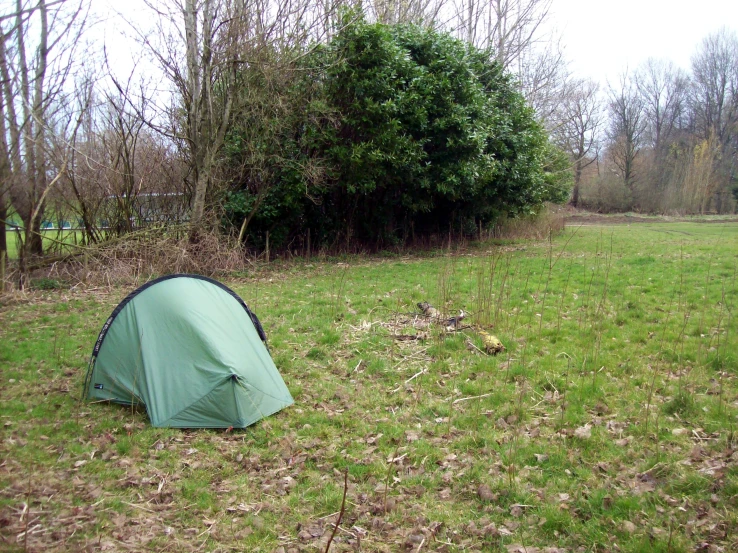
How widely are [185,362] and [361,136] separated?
9.92 m

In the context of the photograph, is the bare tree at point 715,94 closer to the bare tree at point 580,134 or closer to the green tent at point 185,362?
the bare tree at point 580,134

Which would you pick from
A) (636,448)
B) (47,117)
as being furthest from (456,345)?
(47,117)

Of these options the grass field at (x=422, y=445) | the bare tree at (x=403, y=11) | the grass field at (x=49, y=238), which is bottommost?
the grass field at (x=422, y=445)

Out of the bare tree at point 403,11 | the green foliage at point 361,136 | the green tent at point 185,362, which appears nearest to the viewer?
the green tent at point 185,362

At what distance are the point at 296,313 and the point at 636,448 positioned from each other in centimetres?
538

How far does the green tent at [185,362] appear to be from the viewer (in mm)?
4902

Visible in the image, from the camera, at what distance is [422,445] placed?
452 cm

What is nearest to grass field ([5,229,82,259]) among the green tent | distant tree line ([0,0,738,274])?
distant tree line ([0,0,738,274])

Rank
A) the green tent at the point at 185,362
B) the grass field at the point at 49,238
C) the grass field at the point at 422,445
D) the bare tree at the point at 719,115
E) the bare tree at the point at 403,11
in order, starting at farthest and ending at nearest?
the bare tree at the point at 719,115 → the bare tree at the point at 403,11 → the grass field at the point at 49,238 → the green tent at the point at 185,362 → the grass field at the point at 422,445

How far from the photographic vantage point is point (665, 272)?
32.6 ft

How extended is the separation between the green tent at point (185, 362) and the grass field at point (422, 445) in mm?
189

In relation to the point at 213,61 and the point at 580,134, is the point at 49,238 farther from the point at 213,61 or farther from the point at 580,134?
the point at 580,134

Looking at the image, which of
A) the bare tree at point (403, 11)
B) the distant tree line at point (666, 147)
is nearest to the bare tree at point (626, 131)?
the distant tree line at point (666, 147)

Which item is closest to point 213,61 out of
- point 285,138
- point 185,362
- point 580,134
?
point 285,138
